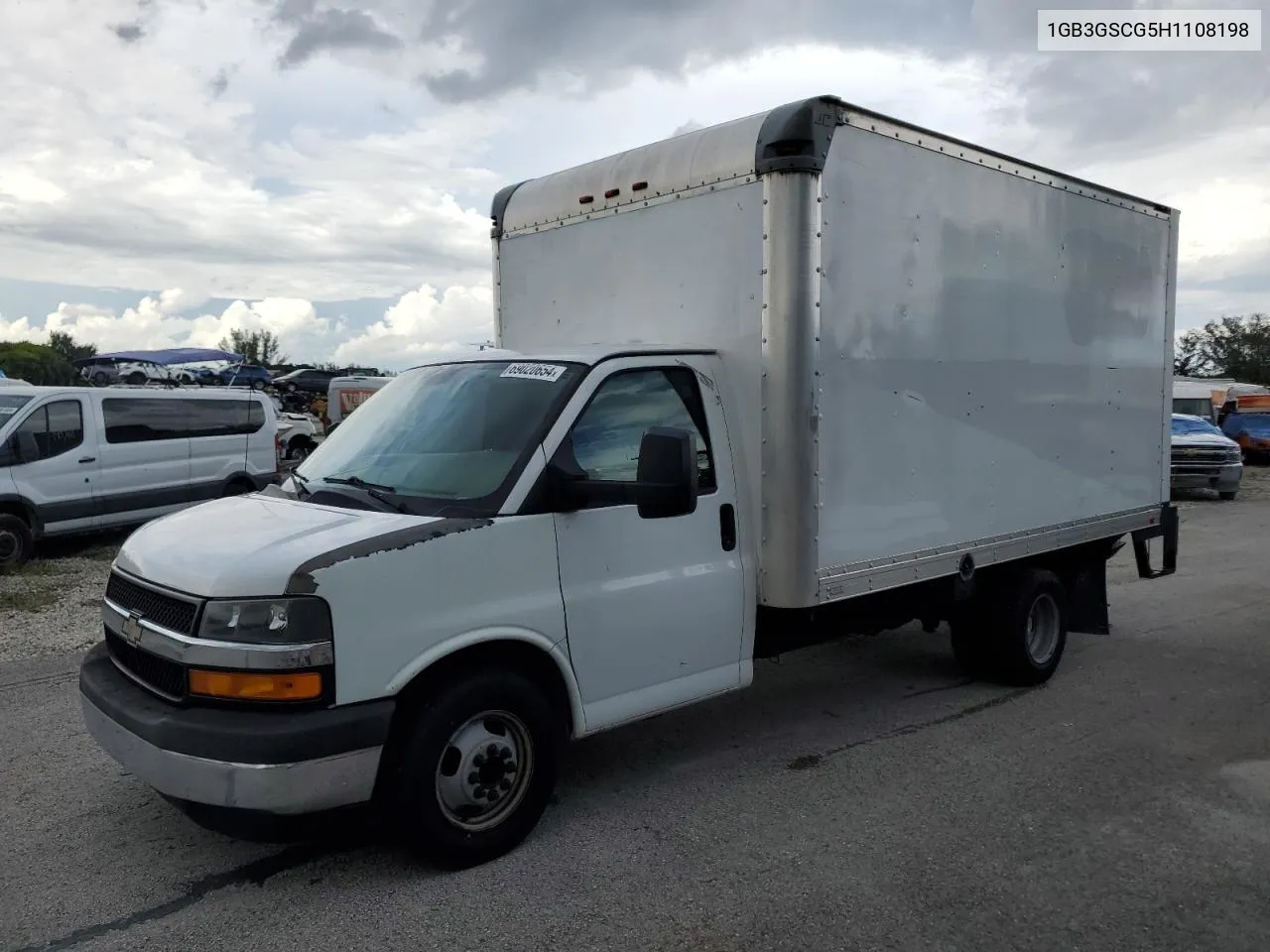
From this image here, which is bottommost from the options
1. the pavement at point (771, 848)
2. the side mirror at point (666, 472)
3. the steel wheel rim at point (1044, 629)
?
the pavement at point (771, 848)

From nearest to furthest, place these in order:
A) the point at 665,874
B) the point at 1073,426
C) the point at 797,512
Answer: the point at 665,874 → the point at 797,512 → the point at 1073,426

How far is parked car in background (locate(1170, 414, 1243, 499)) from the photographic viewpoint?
1933cm

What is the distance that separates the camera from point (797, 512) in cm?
460

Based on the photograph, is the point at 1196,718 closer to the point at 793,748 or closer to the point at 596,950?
the point at 793,748

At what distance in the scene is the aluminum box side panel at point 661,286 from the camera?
15.4 feet

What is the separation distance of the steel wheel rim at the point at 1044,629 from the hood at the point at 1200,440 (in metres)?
15.1

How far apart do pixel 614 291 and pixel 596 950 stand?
3.34 meters

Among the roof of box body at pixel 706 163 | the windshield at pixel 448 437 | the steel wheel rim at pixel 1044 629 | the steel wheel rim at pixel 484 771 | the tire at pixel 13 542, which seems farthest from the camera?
the tire at pixel 13 542

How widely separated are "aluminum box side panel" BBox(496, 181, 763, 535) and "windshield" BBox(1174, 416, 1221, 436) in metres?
18.6

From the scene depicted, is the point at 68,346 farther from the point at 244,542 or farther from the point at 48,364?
the point at 244,542

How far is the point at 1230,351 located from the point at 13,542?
70.3 m

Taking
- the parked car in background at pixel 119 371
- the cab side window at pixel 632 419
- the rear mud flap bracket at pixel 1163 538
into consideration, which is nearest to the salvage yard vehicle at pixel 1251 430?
the rear mud flap bracket at pixel 1163 538

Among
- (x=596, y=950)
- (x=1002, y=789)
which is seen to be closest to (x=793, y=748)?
(x=1002, y=789)

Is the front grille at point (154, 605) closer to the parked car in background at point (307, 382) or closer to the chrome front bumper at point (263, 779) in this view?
the chrome front bumper at point (263, 779)
